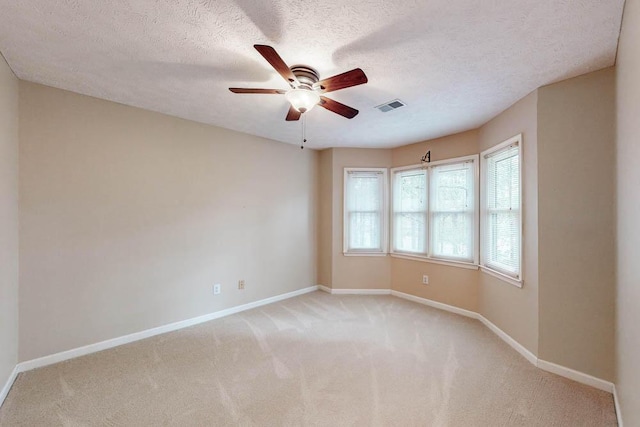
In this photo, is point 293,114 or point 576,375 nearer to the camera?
point 576,375

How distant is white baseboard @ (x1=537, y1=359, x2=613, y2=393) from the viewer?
2.19 metres

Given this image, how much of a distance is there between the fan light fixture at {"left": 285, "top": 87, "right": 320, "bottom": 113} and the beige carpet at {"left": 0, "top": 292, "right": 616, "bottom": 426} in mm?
2174

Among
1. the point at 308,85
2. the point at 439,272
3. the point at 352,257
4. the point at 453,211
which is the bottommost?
the point at 439,272

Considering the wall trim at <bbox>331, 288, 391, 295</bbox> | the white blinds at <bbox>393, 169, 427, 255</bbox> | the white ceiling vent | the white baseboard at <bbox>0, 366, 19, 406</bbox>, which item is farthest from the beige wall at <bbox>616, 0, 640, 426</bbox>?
the white baseboard at <bbox>0, 366, 19, 406</bbox>

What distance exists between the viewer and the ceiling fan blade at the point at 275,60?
4.94ft

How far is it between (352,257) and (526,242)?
2.53m

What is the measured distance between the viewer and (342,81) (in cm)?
187

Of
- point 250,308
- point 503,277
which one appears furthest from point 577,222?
point 250,308

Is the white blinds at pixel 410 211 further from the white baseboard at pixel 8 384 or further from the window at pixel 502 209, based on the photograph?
the white baseboard at pixel 8 384

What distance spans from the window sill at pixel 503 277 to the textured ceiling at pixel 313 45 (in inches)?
70.1

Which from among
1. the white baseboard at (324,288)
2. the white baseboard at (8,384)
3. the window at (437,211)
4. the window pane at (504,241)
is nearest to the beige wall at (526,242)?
the window pane at (504,241)

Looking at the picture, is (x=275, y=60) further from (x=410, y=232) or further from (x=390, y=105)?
(x=410, y=232)

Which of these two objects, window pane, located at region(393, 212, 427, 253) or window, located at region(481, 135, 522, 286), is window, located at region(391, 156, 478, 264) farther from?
window, located at region(481, 135, 522, 286)

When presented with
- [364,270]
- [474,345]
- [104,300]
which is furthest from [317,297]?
[104,300]
